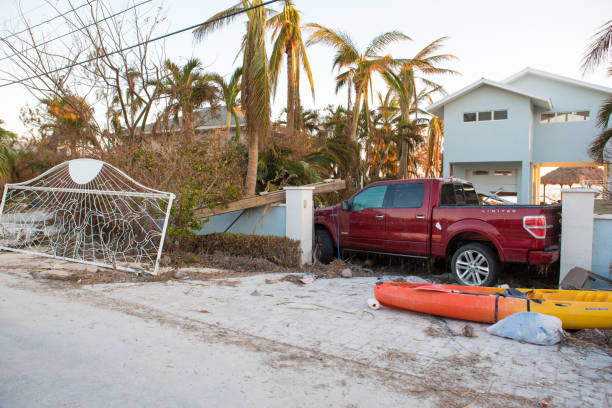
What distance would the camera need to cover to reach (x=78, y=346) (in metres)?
4.42

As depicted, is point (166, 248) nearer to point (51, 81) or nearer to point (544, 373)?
point (51, 81)

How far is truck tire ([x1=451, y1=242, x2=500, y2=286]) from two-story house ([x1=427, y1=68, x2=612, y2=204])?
43.0ft

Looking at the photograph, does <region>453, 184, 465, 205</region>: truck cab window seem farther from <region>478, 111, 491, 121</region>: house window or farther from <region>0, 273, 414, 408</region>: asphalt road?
<region>478, 111, 491, 121</region>: house window

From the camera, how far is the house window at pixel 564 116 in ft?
62.1

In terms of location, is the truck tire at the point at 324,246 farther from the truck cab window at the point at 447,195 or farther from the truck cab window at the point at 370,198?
the truck cab window at the point at 447,195

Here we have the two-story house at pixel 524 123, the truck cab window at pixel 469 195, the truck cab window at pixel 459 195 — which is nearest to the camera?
the truck cab window at pixel 459 195

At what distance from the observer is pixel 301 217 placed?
9156mm

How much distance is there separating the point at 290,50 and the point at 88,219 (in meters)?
10.2

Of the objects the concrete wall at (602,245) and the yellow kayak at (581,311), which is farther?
the concrete wall at (602,245)

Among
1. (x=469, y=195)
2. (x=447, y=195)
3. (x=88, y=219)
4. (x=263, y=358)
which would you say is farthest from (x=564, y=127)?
(x=263, y=358)

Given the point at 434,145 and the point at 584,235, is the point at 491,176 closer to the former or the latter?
the point at 434,145

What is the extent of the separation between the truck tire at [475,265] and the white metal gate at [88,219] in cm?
515

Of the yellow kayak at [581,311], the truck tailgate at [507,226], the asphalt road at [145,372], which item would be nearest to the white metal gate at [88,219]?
the asphalt road at [145,372]

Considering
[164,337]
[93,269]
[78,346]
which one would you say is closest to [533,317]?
[164,337]
